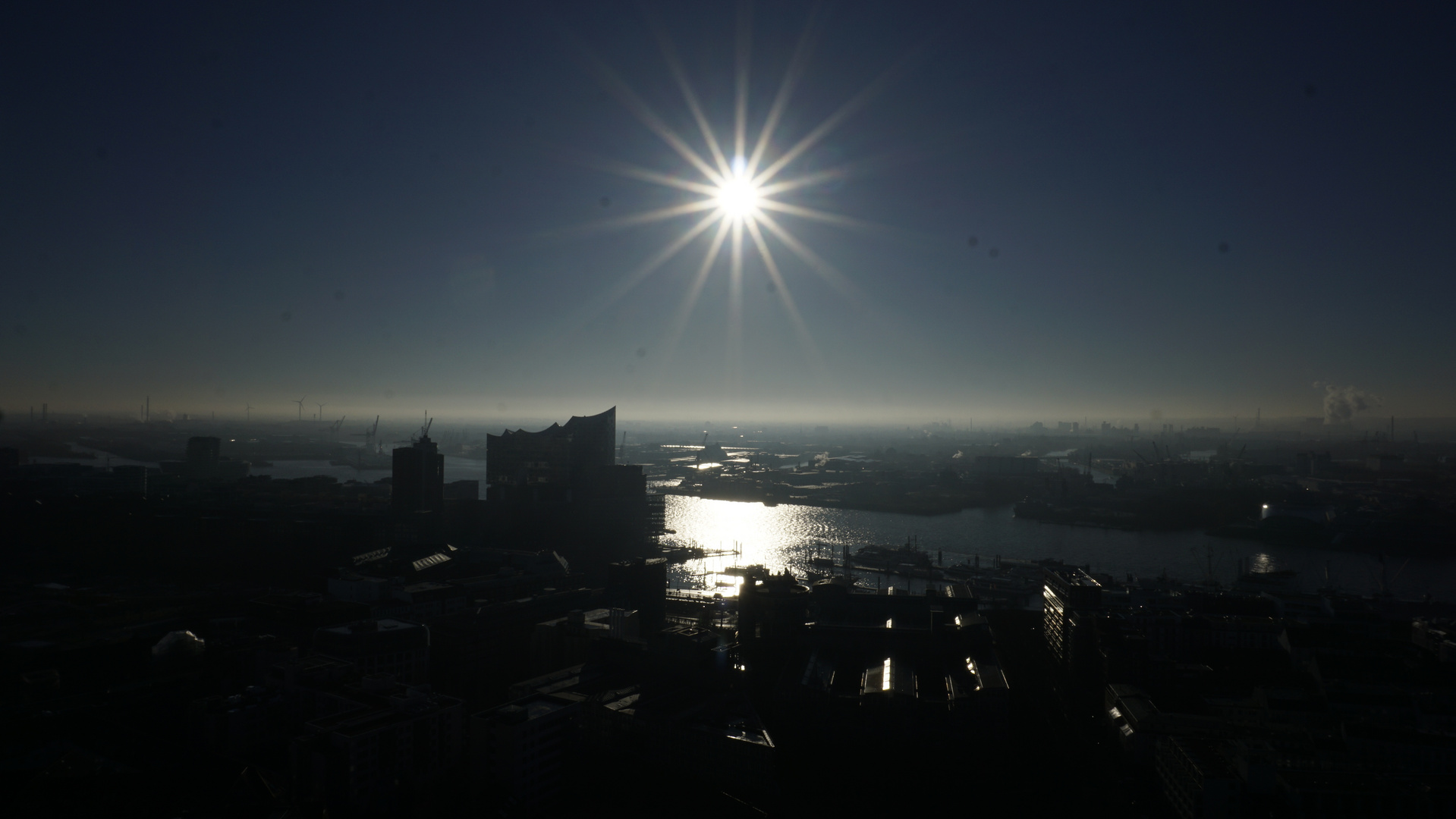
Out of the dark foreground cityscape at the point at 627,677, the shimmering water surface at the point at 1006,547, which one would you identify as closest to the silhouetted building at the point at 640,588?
the dark foreground cityscape at the point at 627,677

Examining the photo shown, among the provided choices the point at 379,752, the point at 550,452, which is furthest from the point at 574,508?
the point at 379,752

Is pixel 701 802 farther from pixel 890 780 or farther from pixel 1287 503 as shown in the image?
pixel 1287 503

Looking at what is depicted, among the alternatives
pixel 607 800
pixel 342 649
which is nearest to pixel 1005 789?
pixel 607 800

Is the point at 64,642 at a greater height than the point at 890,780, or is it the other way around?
the point at 64,642

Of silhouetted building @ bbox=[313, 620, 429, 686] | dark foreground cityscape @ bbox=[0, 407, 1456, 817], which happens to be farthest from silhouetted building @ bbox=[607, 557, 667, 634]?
silhouetted building @ bbox=[313, 620, 429, 686]

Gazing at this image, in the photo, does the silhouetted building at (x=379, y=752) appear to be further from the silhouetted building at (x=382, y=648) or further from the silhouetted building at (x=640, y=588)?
the silhouetted building at (x=640, y=588)

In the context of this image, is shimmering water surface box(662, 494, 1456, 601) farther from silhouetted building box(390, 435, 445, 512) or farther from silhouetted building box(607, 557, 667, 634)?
silhouetted building box(390, 435, 445, 512)
